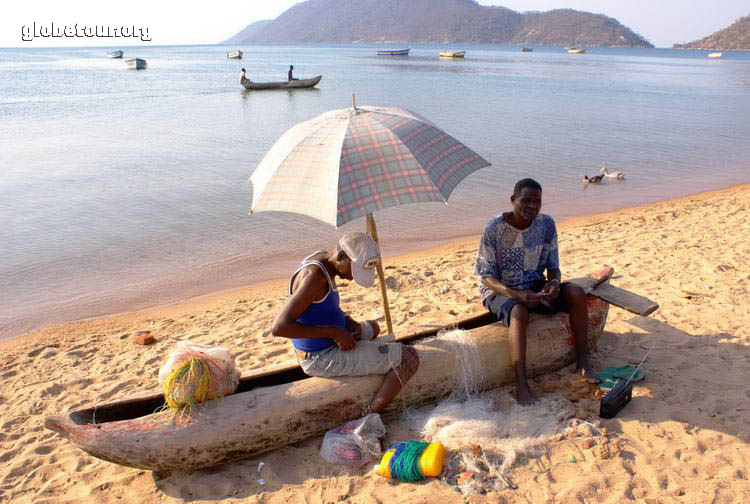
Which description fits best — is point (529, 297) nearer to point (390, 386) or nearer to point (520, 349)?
point (520, 349)

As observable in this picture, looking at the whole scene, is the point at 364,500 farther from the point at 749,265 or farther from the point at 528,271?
the point at 749,265

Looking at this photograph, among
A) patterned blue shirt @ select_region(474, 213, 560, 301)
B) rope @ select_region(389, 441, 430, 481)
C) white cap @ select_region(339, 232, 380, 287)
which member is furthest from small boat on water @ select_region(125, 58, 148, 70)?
rope @ select_region(389, 441, 430, 481)

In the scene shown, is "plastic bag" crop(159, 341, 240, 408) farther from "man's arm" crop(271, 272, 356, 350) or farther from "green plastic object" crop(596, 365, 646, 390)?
"green plastic object" crop(596, 365, 646, 390)

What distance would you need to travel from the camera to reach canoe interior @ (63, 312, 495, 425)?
10.7 feet

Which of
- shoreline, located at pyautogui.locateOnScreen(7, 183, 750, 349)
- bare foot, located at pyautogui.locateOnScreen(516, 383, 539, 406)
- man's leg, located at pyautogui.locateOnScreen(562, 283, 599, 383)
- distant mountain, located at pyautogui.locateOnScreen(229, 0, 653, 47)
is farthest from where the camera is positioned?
distant mountain, located at pyautogui.locateOnScreen(229, 0, 653, 47)

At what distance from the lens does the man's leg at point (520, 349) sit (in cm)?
360

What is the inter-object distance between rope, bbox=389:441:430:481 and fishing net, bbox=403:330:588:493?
17cm

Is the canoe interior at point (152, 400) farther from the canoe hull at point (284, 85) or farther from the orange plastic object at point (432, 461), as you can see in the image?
the canoe hull at point (284, 85)

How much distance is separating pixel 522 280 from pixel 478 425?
1.12 metres

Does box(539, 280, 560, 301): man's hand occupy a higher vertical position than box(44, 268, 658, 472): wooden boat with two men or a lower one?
higher

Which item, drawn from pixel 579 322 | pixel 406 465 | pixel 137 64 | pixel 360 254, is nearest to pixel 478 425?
pixel 406 465

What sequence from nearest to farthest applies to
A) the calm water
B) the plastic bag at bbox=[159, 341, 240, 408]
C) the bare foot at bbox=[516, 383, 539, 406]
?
the plastic bag at bbox=[159, 341, 240, 408] < the bare foot at bbox=[516, 383, 539, 406] < the calm water

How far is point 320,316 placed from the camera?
3271 millimetres

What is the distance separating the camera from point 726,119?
2002 centimetres
